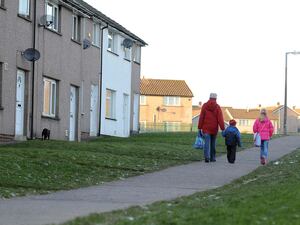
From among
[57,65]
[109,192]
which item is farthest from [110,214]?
[57,65]

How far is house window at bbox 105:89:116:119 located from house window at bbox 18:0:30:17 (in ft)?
35.8

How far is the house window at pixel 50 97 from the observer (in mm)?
23766

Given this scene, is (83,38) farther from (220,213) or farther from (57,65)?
(220,213)

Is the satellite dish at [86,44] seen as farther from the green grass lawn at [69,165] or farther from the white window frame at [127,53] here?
the green grass lawn at [69,165]

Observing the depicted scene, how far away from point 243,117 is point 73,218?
130907 mm

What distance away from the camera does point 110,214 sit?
8.50 m

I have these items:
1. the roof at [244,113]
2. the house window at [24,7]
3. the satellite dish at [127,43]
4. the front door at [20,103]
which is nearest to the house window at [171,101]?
the roof at [244,113]

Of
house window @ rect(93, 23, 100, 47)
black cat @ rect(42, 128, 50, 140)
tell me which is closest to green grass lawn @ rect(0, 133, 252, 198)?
black cat @ rect(42, 128, 50, 140)

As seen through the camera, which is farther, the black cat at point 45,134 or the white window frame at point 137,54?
the white window frame at point 137,54

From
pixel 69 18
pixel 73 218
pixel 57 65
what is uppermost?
pixel 69 18

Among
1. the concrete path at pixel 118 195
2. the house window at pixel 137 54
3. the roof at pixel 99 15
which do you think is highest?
the roof at pixel 99 15

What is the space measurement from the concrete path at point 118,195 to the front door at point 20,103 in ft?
24.1

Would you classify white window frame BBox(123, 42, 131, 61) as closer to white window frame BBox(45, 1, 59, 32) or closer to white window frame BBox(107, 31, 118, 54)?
white window frame BBox(107, 31, 118, 54)

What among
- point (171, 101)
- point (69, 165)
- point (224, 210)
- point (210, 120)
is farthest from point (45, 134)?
point (171, 101)
